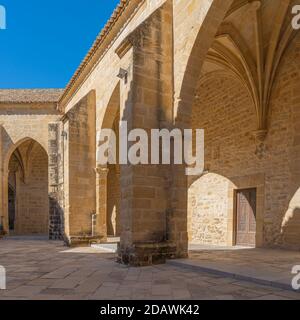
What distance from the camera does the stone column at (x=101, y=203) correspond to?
9.94 m

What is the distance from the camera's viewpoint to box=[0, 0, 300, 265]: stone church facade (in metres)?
5.65

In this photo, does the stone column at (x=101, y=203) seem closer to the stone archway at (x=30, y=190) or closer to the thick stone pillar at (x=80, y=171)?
the thick stone pillar at (x=80, y=171)

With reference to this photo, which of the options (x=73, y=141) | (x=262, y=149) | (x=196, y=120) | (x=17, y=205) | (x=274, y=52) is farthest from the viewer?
(x=17, y=205)

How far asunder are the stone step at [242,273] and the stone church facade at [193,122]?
65 centimetres

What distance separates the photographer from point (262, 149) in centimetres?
830

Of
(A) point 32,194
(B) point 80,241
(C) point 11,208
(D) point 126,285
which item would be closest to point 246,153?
(B) point 80,241

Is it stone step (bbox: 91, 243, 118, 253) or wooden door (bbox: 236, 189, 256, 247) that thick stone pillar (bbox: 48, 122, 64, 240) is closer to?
stone step (bbox: 91, 243, 118, 253)

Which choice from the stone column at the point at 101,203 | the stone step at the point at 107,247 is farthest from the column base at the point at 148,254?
the stone column at the point at 101,203

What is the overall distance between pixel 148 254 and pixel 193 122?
711cm

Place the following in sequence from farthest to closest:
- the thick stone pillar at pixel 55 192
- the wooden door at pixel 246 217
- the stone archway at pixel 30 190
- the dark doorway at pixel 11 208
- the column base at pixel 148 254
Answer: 1. the dark doorway at pixel 11 208
2. the stone archway at pixel 30 190
3. the thick stone pillar at pixel 55 192
4. the wooden door at pixel 246 217
5. the column base at pixel 148 254

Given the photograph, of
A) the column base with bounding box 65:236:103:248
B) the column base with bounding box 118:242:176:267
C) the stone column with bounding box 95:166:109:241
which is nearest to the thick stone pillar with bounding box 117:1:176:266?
the column base with bounding box 118:242:176:267
